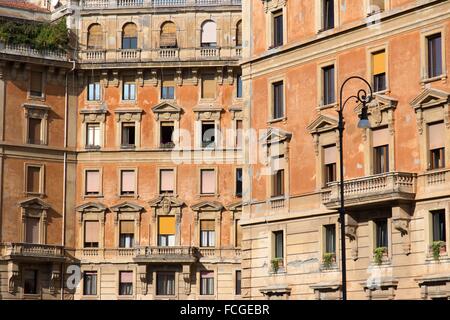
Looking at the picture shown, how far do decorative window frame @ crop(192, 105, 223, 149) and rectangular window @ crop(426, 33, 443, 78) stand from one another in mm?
28802

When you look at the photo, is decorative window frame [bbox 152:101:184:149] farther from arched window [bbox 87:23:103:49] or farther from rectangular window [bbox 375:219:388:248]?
rectangular window [bbox 375:219:388:248]

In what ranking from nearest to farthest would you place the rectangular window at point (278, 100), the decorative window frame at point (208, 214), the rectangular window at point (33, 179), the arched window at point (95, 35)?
the rectangular window at point (278, 100) < the rectangular window at point (33, 179) < the decorative window frame at point (208, 214) < the arched window at point (95, 35)

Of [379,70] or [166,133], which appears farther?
[166,133]

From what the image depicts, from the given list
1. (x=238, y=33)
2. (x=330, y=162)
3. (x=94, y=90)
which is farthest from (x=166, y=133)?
(x=330, y=162)

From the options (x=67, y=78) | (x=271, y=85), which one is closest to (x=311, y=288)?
(x=271, y=85)

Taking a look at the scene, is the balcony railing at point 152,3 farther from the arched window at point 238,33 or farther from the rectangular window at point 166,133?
the rectangular window at point 166,133

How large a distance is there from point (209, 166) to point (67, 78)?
1056 cm

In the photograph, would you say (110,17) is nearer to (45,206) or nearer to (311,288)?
(45,206)

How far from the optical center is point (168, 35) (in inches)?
2608

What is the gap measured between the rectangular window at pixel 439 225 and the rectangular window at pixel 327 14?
9.29 metres

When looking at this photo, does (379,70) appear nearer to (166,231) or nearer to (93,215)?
(166,231)

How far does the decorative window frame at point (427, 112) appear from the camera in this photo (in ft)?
116

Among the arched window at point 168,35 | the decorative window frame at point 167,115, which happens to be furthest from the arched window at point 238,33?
the decorative window frame at point 167,115

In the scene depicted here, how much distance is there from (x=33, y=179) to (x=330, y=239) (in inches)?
1113
